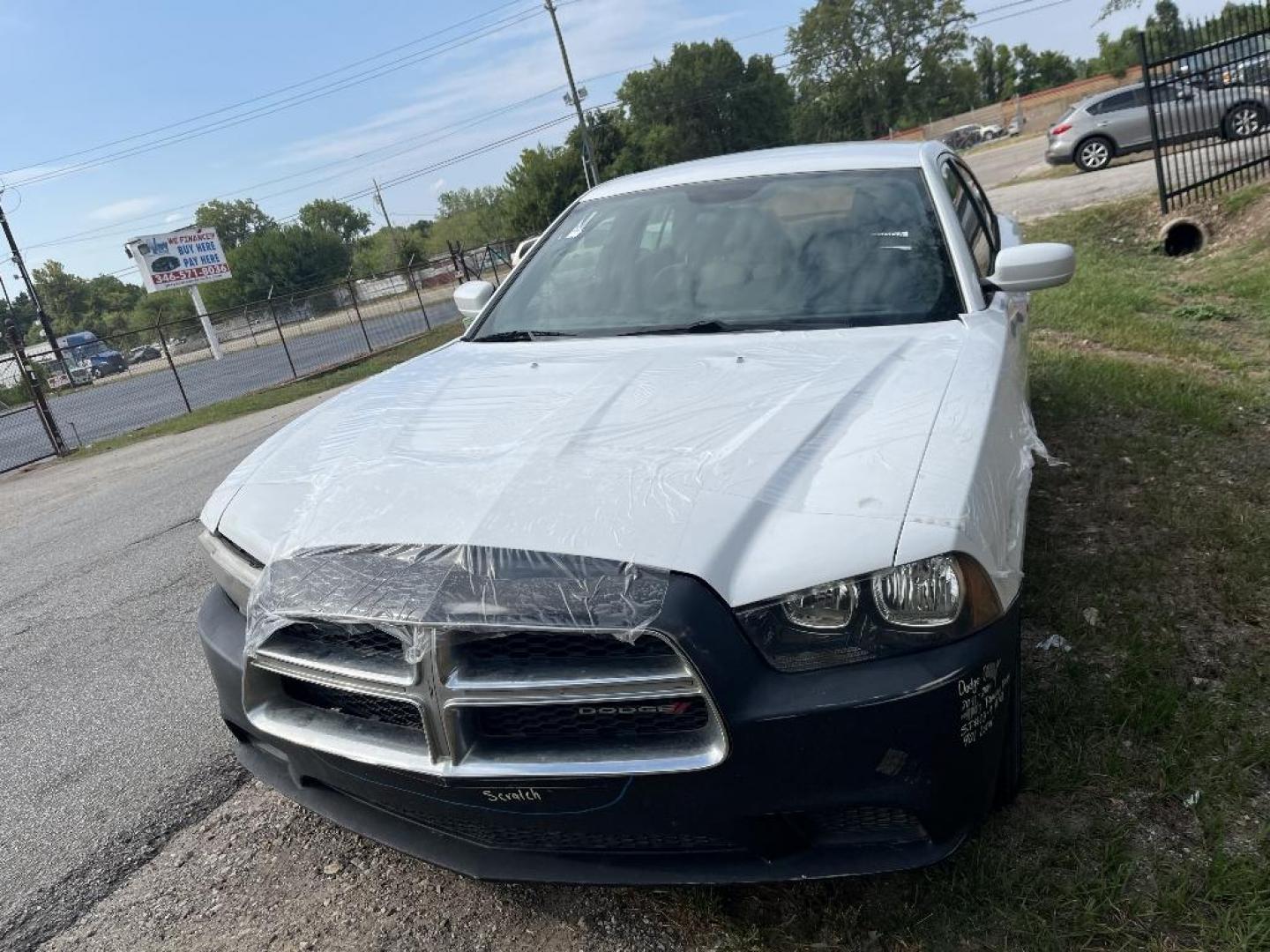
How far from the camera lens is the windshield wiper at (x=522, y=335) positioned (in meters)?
3.30

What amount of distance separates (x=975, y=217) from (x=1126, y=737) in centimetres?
221

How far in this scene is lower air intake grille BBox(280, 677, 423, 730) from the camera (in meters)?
1.96

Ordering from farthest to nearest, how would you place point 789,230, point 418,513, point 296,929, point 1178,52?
point 1178,52
point 789,230
point 296,929
point 418,513

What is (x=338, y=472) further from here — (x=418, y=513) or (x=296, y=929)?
(x=296, y=929)

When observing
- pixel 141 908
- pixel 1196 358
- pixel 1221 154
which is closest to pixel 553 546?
pixel 141 908

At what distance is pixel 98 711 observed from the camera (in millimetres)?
3590

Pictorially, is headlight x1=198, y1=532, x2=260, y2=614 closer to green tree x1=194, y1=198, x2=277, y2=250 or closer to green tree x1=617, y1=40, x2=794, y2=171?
green tree x1=617, y1=40, x2=794, y2=171

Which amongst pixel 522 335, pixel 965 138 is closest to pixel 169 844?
pixel 522 335

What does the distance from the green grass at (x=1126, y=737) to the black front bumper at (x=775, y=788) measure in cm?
32

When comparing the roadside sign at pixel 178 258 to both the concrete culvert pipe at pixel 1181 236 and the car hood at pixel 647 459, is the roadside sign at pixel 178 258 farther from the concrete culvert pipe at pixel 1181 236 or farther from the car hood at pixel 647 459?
the car hood at pixel 647 459

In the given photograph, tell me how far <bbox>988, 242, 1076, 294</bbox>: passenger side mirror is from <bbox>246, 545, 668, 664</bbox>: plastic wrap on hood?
189cm

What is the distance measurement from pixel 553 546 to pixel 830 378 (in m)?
1.00

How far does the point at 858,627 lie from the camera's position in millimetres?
1761

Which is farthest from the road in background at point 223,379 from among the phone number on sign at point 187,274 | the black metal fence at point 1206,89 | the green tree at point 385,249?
the green tree at point 385,249
